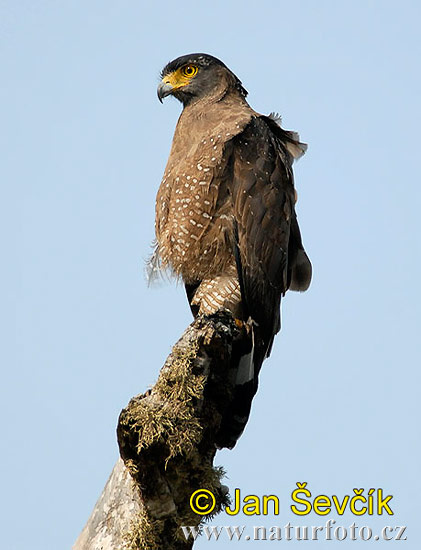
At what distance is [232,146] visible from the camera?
6.48 metres

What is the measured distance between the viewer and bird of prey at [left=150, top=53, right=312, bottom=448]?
6.31 m

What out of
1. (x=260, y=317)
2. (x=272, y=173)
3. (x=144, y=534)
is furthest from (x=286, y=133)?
(x=144, y=534)

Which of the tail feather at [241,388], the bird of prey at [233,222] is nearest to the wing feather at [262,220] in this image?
the bird of prey at [233,222]

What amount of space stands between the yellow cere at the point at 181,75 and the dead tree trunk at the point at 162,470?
3.22 metres

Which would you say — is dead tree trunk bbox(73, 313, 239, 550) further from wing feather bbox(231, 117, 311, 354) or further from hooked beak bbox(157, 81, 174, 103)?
hooked beak bbox(157, 81, 174, 103)

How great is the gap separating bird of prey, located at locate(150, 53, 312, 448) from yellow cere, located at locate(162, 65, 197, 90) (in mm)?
532

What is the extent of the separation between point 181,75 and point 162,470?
4.02 m

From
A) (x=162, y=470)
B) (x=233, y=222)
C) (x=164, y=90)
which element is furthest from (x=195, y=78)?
(x=162, y=470)

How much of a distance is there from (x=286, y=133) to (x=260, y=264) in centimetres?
137

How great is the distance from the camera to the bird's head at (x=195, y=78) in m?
7.18

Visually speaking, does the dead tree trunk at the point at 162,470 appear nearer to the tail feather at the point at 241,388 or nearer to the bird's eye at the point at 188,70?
the tail feather at the point at 241,388

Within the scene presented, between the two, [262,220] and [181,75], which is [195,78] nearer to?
[181,75]

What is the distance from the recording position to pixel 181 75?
7.29 metres

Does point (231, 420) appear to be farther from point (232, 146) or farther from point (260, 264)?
point (232, 146)
